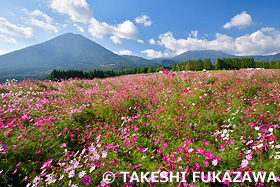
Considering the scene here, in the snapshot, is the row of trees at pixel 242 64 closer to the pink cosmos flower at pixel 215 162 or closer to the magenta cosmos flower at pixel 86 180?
the pink cosmos flower at pixel 215 162

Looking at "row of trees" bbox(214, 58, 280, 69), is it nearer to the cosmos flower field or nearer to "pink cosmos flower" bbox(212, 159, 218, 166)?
the cosmos flower field

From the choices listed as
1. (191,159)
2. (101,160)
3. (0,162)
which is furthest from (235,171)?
(0,162)

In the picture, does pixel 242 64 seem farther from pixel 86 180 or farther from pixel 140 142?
pixel 86 180

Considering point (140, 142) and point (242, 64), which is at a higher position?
point (242, 64)

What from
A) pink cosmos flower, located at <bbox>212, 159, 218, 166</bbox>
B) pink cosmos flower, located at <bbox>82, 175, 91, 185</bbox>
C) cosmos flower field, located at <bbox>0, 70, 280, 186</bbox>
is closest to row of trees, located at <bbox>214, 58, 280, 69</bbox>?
cosmos flower field, located at <bbox>0, 70, 280, 186</bbox>

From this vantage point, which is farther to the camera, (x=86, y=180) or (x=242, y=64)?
(x=242, y=64)

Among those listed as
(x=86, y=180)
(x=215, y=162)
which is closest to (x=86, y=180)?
(x=86, y=180)

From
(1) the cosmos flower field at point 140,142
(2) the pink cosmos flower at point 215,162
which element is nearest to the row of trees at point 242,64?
(1) the cosmos flower field at point 140,142

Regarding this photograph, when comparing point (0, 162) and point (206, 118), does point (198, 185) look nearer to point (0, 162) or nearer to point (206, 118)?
point (206, 118)

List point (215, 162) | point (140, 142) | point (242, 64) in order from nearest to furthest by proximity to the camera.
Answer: point (215, 162) < point (140, 142) < point (242, 64)

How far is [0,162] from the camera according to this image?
6.57ft

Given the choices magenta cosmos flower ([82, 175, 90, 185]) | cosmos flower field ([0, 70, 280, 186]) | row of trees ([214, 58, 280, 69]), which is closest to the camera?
magenta cosmos flower ([82, 175, 90, 185])

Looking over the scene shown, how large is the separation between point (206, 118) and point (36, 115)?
483cm

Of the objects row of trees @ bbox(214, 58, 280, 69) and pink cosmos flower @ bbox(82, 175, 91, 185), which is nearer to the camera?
pink cosmos flower @ bbox(82, 175, 91, 185)
